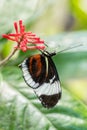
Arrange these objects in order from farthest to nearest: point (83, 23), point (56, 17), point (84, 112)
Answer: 1. point (56, 17)
2. point (83, 23)
3. point (84, 112)

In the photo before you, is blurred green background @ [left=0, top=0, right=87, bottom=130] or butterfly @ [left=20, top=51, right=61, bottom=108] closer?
butterfly @ [left=20, top=51, right=61, bottom=108]

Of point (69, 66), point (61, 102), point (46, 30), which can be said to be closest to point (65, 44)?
point (69, 66)

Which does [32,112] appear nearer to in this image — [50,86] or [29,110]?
[29,110]

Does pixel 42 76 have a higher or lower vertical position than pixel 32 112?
higher

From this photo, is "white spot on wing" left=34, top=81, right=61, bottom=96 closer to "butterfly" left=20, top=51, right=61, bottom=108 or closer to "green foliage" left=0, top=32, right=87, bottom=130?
"butterfly" left=20, top=51, right=61, bottom=108

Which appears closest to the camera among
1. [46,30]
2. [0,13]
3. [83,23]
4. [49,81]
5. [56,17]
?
[49,81]

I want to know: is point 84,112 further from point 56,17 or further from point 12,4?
point 56,17

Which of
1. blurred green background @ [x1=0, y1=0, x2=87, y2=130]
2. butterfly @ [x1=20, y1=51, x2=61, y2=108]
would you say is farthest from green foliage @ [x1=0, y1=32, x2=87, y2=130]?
butterfly @ [x1=20, y1=51, x2=61, y2=108]

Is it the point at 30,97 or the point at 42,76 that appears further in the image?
the point at 30,97

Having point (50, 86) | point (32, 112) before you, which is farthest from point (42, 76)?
point (32, 112)
